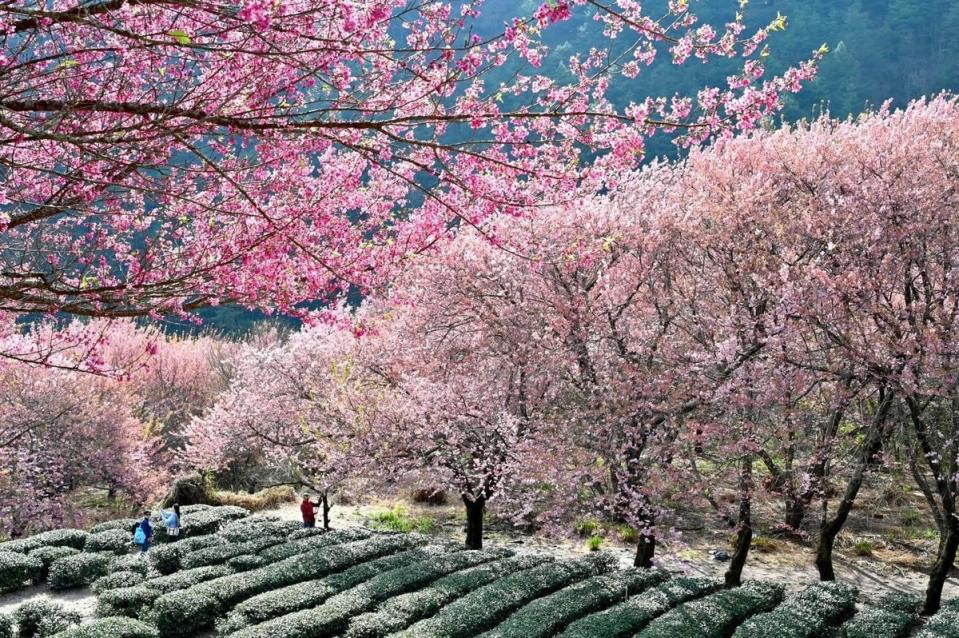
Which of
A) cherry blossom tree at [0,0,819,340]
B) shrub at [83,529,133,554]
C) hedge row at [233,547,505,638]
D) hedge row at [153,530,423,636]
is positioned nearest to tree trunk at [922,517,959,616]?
hedge row at [233,547,505,638]

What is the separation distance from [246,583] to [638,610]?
23.1 feet

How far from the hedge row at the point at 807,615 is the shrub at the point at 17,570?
14.6 m

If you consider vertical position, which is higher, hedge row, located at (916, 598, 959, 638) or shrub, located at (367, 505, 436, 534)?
hedge row, located at (916, 598, 959, 638)

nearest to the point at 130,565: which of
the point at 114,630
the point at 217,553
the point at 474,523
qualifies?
the point at 217,553

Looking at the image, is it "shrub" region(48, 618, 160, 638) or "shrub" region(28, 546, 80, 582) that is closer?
"shrub" region(48, 618, 160, 638)

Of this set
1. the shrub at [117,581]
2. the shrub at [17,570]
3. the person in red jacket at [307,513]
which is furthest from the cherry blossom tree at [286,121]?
the person in red jacket at [307,513]

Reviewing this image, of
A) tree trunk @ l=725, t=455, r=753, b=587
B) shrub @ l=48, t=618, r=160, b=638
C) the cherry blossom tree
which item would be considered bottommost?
shrub @ l=48, t=618, r=160, b=638

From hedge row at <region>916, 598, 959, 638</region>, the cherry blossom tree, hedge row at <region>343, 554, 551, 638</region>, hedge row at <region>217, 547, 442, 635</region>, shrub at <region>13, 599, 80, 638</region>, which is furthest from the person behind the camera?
shrub at <region>13, 599, 80, 638</region>

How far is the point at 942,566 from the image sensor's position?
12.4m

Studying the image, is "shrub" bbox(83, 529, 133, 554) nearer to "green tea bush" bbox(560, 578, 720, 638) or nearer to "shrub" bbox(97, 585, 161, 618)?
"shrub" bbox(97, 585, 161, 618)

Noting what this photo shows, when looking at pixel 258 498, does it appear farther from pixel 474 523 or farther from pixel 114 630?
pixel 114 630

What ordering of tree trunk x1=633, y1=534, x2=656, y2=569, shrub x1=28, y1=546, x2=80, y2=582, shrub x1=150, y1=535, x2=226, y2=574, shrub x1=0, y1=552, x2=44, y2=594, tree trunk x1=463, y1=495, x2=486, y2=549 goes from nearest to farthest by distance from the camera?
1. tree trunk x1=633, y1=534, x2=656, y2=569
2. shrub x1=0, y1=552, x2=44, y2=594
3. shrub x1=150, y1=535, x2=226, y2=574
4. shrub x1=28, y1=546, x2=80, y2=582
5. tree trunk x1=463, y1=495, x2=486, y2=549

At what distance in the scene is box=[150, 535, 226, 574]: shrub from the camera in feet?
51.9

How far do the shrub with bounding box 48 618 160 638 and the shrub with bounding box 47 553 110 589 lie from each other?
481cm
